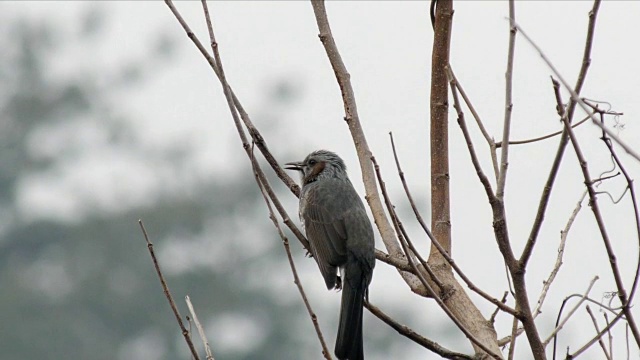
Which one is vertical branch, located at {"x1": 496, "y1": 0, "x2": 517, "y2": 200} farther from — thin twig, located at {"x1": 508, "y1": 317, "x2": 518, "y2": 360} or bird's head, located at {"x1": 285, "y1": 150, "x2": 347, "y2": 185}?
bird's head, located at {"x1": 285, "y1": 150, "x2": 347, "y2": 185}

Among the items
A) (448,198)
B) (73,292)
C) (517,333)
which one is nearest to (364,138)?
(448,198)

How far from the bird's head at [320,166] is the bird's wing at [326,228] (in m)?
0.28

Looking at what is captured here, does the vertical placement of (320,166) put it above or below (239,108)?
above

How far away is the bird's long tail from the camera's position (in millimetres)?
4395

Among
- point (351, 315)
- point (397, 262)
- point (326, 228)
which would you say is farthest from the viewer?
point (326, 228)

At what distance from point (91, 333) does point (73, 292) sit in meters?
2.58

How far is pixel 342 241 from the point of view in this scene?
17.5 ft

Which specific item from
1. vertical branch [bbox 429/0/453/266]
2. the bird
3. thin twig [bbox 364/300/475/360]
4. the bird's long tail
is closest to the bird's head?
the bird

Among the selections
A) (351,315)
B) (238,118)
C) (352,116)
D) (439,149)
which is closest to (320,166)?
(351,315)

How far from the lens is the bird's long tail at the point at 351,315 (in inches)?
173

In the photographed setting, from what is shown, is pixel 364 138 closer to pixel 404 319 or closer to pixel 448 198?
pixel 448 198

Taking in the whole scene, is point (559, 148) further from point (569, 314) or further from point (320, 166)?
point (320, 166)

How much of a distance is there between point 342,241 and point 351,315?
0.76 meters

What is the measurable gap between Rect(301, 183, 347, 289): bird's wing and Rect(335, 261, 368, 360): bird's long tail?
9cm
